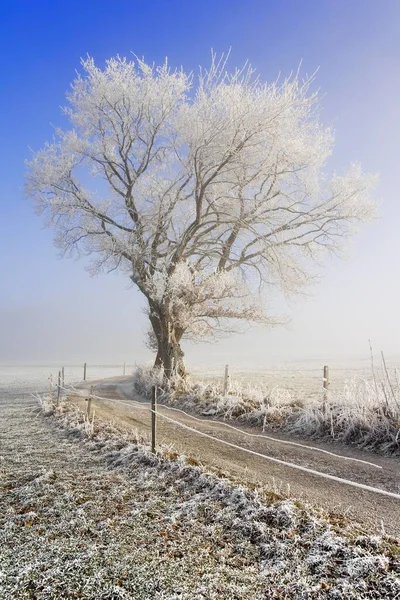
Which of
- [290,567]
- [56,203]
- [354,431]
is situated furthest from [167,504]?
[56,203]

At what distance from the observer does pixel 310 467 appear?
305 inches

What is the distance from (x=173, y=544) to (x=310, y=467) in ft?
13.9

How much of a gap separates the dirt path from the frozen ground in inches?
37.2

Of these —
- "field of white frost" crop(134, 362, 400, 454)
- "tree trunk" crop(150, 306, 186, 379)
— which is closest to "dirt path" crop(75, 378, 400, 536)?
"field of white frost" crop(134, 362, 400, 454)

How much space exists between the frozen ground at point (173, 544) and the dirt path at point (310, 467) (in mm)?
945

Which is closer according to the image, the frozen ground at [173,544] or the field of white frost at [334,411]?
the frozen ground at [173,544]

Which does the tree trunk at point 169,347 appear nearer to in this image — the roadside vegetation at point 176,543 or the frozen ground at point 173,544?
Answer: the frozen ground at point 173,544

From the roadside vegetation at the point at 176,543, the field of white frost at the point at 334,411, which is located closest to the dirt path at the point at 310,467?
the field of white frost at the point at 334,411

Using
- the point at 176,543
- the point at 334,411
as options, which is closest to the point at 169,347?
the point at 334,411

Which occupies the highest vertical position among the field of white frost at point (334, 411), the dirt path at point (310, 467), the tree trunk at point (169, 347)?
the tree trunk at point (169, 347)

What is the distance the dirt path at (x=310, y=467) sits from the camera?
568 cm

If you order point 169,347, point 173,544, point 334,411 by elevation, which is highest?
point 169,347

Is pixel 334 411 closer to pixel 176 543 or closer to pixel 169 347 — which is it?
pixel 176 543

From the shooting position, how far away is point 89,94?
19.2 metres
